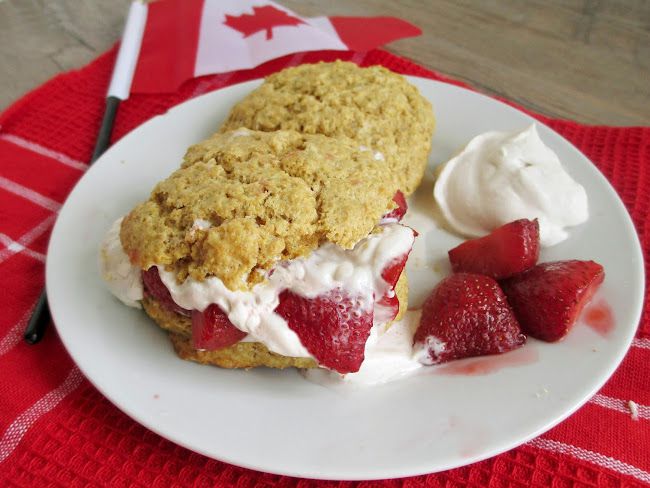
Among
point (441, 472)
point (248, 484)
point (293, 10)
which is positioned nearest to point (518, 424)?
point (441, 472)

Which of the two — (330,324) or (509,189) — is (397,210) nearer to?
(330,324)

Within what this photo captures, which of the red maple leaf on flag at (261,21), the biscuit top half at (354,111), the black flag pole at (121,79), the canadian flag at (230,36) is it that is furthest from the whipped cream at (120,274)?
the red maple leaf on flag at (261,21)

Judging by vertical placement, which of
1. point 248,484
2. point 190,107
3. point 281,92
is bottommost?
point 248,484

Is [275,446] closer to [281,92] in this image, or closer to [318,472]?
[318,472]

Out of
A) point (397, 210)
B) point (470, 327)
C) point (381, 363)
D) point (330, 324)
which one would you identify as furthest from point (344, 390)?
point (397, 210)

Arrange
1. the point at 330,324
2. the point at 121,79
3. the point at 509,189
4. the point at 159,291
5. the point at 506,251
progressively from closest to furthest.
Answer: the point at 330,324 < the point at 159,291 < the point at 506,251 < the point at 509,189 < the point at 121,79

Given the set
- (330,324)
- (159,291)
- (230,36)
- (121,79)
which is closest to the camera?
(330,324)

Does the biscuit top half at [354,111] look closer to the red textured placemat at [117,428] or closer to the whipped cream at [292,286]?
the whipped cream at [292,286]
